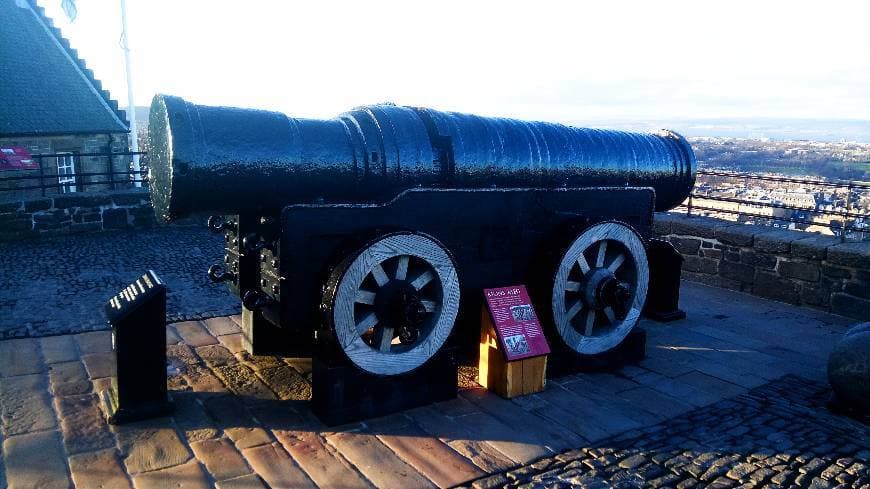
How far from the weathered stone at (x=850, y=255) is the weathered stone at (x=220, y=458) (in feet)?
20.7

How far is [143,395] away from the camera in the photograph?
404cm

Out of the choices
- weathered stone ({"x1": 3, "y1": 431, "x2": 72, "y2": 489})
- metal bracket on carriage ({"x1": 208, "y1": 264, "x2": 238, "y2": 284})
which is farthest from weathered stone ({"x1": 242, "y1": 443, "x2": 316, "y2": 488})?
metal bracket on carriage ({"x1": 208, "y1": 264, "x2": 238, "y2": 284})

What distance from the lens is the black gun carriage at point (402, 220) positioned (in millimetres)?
3826

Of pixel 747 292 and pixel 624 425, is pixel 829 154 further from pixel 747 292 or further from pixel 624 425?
pixel 624 425

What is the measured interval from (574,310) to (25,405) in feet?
12.2

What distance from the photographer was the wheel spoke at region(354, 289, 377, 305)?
3987 millimetres

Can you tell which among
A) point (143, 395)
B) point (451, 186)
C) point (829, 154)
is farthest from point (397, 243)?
point (829, 154)

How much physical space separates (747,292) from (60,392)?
7.10 m

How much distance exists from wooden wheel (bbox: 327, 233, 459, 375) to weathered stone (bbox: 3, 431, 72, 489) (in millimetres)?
1538

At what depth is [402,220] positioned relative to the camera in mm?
4203

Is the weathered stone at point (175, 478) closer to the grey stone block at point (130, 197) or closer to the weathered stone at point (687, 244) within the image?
the weathered stone at point (687, 244)

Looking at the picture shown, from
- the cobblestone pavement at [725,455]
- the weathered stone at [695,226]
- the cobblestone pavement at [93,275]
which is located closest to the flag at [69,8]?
the cobblestone pavement at [93,275]

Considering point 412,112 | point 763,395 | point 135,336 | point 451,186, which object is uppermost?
point 412,112

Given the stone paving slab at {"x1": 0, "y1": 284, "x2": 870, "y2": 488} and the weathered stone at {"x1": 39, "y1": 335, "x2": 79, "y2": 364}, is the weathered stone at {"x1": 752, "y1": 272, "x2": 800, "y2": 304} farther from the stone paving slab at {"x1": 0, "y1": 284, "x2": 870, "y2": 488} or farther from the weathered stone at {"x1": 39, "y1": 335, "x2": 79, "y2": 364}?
the weathered stone at {"x1": 39, "y1": 335, "x2": 79, "y2": 364}
